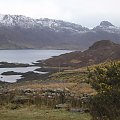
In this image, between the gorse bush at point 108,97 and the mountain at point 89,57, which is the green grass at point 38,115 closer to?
the gorse bush at point 108,97

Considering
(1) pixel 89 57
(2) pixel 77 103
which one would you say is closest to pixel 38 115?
(2) pixel 77 103

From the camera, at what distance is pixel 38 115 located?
643 inches

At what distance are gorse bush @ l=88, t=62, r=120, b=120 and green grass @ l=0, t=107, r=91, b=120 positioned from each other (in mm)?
3657

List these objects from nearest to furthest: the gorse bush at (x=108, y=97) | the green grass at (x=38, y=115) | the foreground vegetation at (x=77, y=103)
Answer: the gorse bush at (x=108, y=97) < the foreground vegetation at (x=77, y=103) < the green grass at (x=38, y=115)

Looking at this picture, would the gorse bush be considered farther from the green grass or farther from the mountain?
the mountain

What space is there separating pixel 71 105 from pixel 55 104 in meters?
0.94

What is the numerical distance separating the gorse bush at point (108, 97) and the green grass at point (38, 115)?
12.0ft

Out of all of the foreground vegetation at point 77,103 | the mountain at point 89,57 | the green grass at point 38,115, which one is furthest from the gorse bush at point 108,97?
the mountain at point 89,57

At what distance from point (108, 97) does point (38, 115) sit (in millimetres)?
5709

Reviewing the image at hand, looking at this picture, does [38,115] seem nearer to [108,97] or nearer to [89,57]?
[108,97]

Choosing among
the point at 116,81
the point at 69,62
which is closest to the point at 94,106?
the point at 116,81

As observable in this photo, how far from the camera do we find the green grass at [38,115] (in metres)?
15.8

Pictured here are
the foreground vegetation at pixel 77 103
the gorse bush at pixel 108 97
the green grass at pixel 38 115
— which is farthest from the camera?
the green grass at pixel 38 115

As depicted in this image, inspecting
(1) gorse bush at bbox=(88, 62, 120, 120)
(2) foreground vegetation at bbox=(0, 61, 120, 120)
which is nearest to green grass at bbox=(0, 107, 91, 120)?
(2) foreground vegetation at bbox=(0, 61, 120, 120)
